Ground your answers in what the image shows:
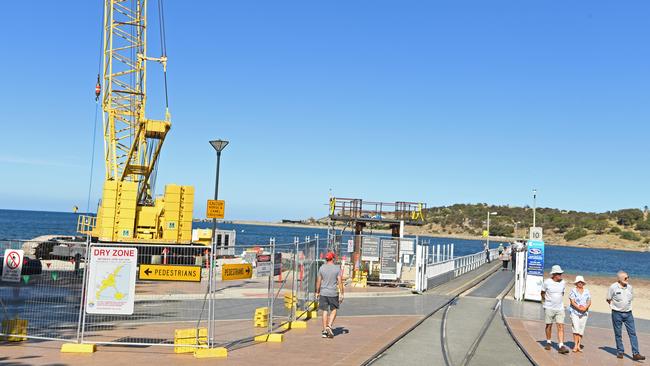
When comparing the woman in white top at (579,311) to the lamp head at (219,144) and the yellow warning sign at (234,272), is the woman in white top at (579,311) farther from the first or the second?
the lamp head at (219,144)

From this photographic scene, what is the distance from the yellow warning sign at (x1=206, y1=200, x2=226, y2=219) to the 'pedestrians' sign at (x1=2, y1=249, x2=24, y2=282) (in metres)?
6.49

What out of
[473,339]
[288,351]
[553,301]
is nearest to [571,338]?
[553,301]

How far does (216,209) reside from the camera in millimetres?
17594

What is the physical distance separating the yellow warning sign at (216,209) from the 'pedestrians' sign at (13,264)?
6.49 meters

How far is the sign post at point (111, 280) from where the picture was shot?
10.7 metres

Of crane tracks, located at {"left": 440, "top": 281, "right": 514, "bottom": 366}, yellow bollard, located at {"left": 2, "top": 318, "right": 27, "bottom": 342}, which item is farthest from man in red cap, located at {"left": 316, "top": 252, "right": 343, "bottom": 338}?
yellow bollard, located at {"left": 2, "top": 318, "right": 27, "bottom": 342}

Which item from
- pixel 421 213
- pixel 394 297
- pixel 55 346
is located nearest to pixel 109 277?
pixel 55 346

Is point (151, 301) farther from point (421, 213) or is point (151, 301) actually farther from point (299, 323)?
point (421, 213)

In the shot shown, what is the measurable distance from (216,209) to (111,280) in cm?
691

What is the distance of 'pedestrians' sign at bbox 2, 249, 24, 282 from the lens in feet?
37.3

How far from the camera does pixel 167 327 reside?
1333 cm

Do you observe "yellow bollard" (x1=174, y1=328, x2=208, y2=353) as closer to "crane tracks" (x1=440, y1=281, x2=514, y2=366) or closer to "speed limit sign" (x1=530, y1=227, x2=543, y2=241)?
"crane tracks" (x1=440, y1=281, x2=514, y2=366)

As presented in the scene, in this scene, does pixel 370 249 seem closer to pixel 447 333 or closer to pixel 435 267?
pixel 435 267

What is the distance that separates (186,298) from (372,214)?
13725 millimetres
